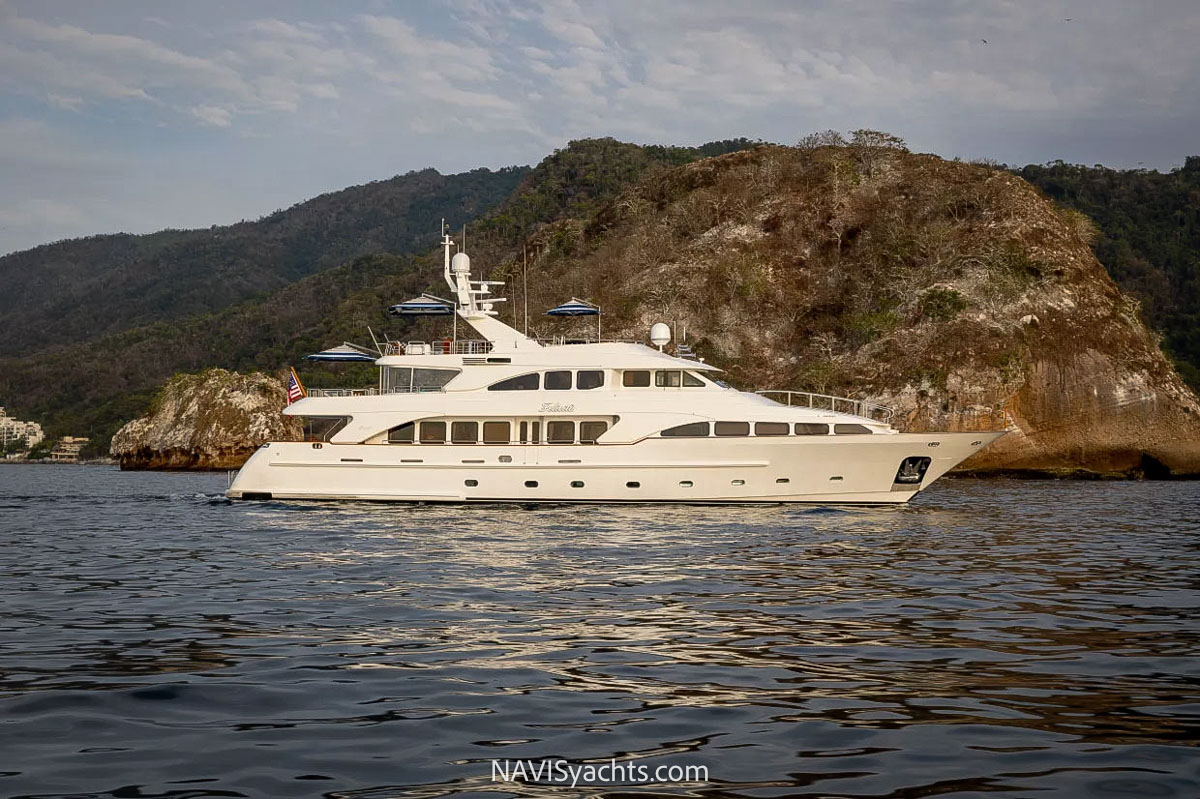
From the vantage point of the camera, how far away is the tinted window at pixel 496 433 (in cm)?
2912

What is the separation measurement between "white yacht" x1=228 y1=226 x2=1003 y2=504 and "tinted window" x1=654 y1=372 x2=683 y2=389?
→ 33mm

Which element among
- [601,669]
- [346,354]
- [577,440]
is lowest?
[601,669]

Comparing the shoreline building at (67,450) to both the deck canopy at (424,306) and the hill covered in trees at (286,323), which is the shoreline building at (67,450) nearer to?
the hill covered in trees at (286,323)

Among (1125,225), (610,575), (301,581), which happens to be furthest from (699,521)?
(1125,225)

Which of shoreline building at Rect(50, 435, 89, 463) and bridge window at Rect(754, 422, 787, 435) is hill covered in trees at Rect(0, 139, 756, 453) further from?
bridge window at Rect(754, 422, 787, 435)

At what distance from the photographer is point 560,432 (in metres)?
28.9

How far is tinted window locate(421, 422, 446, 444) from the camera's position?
29375mm

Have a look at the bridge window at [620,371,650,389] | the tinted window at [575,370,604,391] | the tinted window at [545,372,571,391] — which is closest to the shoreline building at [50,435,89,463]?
the tinted window at [545,372,571,391]

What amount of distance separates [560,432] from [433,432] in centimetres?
373

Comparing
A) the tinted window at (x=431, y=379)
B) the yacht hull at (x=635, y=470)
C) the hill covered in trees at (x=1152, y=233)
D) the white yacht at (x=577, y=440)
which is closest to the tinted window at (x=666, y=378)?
the white yacht at (x=577, y=440)

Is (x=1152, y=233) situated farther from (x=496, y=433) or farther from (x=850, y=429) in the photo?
(x=496, y=433)

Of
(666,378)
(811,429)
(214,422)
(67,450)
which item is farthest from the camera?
(67,450)

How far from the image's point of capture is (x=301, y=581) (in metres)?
14.4

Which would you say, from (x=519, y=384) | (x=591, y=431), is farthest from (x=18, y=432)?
(x=591, y=431)
